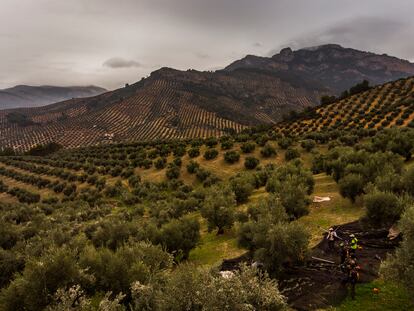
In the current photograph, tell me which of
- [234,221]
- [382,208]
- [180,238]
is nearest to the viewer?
[382,208]

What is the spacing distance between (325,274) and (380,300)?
335 centimetres

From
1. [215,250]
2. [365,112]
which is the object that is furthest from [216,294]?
[365,112]

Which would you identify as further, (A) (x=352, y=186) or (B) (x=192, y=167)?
(B) (x=192, y=167)

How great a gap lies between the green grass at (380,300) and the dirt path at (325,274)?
1.79ft

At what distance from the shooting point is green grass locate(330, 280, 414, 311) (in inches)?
525

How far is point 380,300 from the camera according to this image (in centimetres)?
1398

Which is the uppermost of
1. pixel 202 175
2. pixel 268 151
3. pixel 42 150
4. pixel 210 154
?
pixel 268 151

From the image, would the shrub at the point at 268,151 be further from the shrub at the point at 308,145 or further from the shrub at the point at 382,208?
the shrub at the point at 382,208

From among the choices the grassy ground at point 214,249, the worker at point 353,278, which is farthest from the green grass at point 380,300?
the grassy ground at point 214,249

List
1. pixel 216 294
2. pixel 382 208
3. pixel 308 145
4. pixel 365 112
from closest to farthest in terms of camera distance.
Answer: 1. pixel 216 294
2. pixel 382 208
3. pixel 308 145
4. pixel 365 112

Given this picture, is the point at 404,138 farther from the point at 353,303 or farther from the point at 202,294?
the point at 202,294

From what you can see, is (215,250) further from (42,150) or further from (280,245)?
(42,150)

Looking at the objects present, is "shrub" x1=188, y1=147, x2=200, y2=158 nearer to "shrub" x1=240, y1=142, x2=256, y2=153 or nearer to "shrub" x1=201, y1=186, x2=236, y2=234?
"shrub" x1=240, y1=142, x2=256, y2=153

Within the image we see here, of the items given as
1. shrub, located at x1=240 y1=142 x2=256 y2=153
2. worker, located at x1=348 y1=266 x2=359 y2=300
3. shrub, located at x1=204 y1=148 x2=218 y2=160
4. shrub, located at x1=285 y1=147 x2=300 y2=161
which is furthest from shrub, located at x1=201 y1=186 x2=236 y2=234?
shrub, located at x1=204 y1=148 x2=218 y2=160
